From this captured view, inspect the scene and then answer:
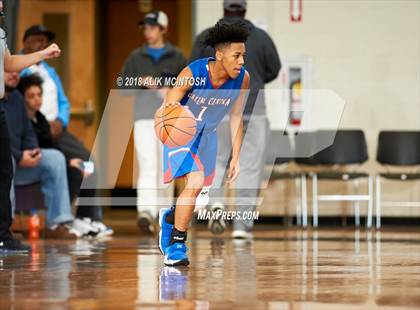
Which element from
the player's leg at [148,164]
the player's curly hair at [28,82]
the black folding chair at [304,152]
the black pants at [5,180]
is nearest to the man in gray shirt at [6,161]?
the black pants at [5,180]

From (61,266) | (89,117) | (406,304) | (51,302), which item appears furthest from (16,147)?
(406,304)

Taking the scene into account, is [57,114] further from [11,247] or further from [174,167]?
[174,167]

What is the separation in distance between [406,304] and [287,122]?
7.56 metres

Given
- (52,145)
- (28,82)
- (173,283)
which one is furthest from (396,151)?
(173,283)

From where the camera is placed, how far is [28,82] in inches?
333

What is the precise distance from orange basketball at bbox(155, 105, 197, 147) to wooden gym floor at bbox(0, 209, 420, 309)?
72cm

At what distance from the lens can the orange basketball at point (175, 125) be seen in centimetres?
562

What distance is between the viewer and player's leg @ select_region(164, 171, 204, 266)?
5.57 m

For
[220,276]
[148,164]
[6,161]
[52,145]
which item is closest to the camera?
[220,276]

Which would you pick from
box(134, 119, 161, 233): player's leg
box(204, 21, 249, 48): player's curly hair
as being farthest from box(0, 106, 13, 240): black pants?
box(134, 119, 161, 233): player's leg

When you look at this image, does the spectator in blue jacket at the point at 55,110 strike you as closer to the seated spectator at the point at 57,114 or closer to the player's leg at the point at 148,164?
the seated spectator at the point at 57,114

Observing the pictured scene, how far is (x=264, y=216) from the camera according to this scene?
11.5 metres

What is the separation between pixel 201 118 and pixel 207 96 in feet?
0.51

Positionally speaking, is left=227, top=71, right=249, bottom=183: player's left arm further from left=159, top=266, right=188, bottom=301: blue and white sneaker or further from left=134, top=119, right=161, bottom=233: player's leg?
left=134, top=119, right=161, bottom=233: player's leg
